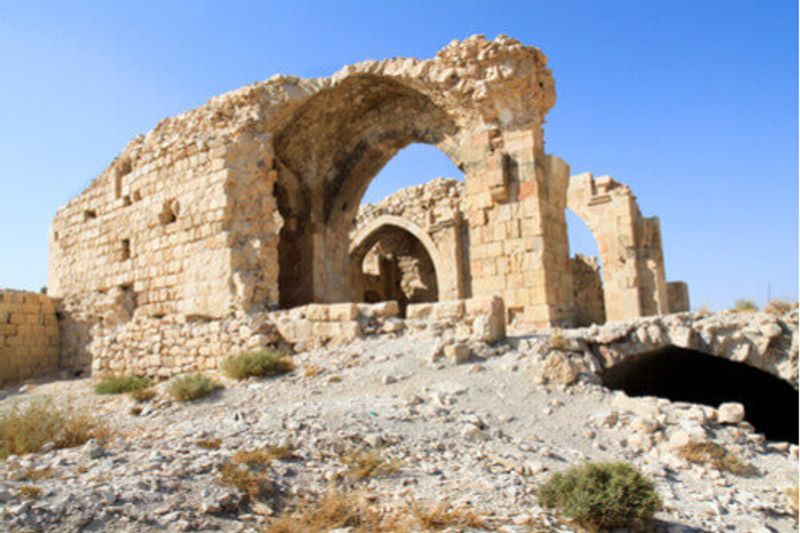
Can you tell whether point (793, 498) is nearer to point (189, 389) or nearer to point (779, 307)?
point (779, 307)

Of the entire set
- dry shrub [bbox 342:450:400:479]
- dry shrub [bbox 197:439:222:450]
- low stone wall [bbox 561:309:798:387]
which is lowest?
dry shrub [bbox 342:450:400:479]

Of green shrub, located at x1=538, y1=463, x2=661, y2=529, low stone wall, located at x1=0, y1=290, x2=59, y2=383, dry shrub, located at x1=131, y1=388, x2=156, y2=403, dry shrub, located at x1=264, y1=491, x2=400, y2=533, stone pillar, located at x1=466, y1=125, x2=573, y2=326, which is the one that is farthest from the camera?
low stone wall, located at x1=0, y1=290, x2=59, y2=383

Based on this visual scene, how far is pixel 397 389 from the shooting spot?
5.88m

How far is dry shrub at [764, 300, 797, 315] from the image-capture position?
7.13m

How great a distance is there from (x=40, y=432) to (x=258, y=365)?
8.94 ft

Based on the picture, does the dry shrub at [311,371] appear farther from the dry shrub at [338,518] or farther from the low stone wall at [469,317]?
the dry shrub at [338,518]

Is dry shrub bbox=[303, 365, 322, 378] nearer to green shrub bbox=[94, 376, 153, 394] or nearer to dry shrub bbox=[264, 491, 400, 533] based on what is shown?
green shrub bbox=[94, 376, 153, 394]

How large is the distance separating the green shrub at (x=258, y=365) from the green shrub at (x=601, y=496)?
4000 millimetres

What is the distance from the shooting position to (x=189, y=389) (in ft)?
21.4

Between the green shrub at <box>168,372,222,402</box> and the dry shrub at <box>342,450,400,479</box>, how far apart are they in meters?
3.06

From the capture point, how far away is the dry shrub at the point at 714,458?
4.79 meters

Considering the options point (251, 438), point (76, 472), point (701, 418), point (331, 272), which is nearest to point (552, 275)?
point (701, 418)

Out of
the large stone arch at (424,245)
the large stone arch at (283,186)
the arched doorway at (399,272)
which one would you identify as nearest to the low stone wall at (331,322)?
the large stone arch at (283,186)

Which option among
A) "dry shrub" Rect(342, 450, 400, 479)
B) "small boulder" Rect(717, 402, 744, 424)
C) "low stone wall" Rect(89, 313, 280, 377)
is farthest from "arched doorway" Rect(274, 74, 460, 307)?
"dry shrub" Rect(342, 450, 400, 479)
